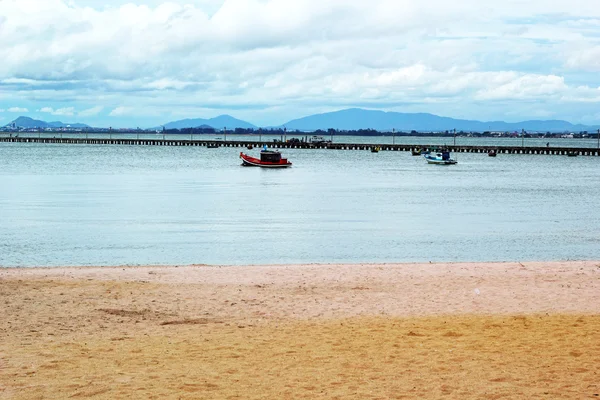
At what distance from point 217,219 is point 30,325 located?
27.6 meters

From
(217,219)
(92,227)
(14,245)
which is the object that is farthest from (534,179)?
(14,245)

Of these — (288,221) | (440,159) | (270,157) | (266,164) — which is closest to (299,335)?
(288,221)

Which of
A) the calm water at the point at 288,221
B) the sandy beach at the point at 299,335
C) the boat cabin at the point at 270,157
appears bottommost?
the calm water at the point at 288,221

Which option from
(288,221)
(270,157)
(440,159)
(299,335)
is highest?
(270,157)

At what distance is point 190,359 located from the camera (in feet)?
39.3

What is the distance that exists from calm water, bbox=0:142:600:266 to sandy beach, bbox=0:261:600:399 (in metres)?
7.24

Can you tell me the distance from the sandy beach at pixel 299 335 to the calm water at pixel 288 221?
724 centimetres

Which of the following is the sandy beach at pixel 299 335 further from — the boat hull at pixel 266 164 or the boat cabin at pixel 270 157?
the boat cabin at pixel 270 157

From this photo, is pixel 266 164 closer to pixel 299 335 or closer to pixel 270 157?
pixel 270 157

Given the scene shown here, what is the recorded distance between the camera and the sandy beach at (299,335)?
10.5 metres

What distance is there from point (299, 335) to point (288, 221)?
27.9 m

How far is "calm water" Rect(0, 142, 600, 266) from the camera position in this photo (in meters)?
29.3

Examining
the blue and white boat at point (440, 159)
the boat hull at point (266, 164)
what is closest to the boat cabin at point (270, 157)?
the boat hull at point (266, 164)

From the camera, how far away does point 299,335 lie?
1371 cm
